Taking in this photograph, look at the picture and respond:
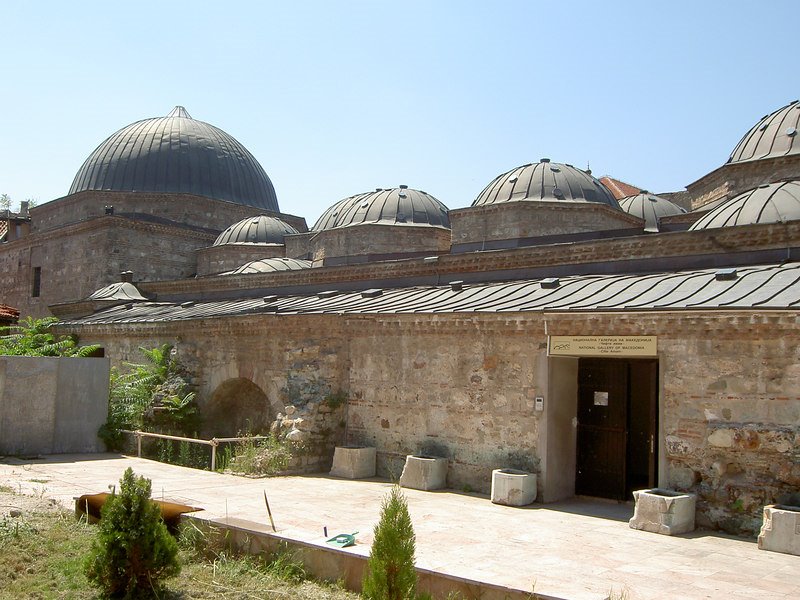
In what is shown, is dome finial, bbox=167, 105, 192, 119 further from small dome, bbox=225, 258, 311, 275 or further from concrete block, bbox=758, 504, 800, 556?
concrete block, bbox=758, 504, 800, 556

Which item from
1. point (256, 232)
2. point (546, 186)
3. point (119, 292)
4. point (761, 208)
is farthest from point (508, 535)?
point (256, 232)

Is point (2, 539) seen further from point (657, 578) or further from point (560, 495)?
point (560, 495)

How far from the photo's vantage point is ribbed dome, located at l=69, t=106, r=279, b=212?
1085 inches

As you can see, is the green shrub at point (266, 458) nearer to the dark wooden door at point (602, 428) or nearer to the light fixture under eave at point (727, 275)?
the dark wooden door at point (602, 428)

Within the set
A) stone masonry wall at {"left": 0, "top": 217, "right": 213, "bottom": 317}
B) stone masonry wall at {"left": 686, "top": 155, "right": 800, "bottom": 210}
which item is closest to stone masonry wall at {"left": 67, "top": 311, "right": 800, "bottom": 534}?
stone masonry wall at {"left": 686, "top": 155, "right": 800, "bottom": 210}

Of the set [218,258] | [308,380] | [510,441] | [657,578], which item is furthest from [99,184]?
[657,578]

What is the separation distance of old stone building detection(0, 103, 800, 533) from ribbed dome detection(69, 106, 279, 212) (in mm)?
8516

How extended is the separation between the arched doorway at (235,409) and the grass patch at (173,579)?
6.39 m

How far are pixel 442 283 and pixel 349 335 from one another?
3.23 meters

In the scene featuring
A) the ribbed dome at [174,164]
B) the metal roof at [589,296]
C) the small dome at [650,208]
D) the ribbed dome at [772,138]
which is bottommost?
the metal roof at [589,296]

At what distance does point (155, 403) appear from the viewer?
13930 mm

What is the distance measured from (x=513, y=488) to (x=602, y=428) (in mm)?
1758

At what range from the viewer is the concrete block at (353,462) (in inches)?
439

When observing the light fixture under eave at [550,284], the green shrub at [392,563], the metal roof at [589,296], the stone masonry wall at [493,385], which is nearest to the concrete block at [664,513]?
the stone masonry wall at [493,385]
